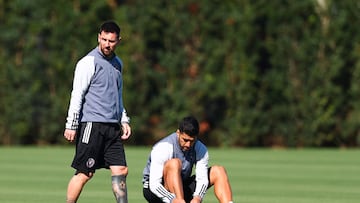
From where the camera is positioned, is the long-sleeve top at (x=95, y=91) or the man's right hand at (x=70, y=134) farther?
the long-sleeve top at (x=95, y=91)

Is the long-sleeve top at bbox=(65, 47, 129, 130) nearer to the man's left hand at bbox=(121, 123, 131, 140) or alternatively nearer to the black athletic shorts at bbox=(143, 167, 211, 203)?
the man's left hand at bbox=(121, 123, 131, 140)

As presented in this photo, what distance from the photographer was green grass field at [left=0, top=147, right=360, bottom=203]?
43.5ft

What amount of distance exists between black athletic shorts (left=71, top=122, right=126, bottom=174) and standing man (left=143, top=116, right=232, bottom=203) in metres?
0.39

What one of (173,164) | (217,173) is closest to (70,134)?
(173,164)

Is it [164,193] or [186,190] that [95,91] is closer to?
[164,193]

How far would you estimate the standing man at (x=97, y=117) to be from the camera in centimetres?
1020

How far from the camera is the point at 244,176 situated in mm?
16938

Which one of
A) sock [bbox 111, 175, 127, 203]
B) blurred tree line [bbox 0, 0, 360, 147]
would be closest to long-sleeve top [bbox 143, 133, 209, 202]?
sock [bbox 111, 175, 127, 203]

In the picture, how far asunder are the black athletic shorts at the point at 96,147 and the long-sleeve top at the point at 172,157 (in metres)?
0.35

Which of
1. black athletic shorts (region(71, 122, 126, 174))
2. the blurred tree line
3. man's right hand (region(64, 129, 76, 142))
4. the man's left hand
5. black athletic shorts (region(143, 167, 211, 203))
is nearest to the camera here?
man's right hand (region(64, 129, 76, 142))

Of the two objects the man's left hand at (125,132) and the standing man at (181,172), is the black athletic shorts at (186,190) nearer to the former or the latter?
the standing man at (181,172)

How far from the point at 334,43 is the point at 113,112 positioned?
16.8 metres

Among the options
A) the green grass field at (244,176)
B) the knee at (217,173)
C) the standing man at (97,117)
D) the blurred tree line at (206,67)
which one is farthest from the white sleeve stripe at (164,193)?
the blurred tree line at (206,67)

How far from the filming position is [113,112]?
34.1ft
